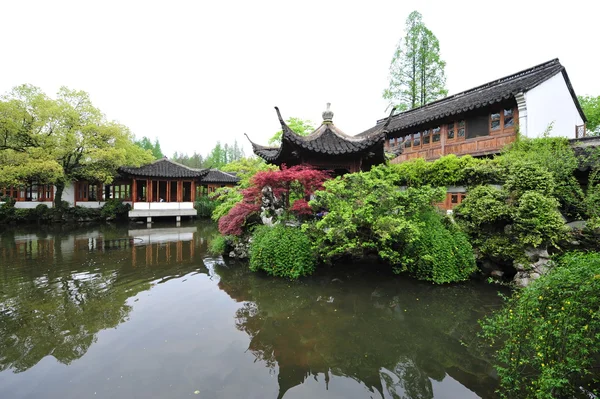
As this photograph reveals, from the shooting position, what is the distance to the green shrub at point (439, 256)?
6129mm

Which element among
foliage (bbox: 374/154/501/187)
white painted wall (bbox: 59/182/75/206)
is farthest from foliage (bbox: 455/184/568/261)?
white painted wall (bbox: 59/182/75/206)

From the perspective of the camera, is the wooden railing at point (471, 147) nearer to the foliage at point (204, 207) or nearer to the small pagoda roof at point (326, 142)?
the small pagoda roof at point (326, 142)

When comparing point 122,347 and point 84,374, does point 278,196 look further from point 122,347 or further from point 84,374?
point 84,374

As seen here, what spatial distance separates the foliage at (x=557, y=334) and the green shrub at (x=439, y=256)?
3176 mm

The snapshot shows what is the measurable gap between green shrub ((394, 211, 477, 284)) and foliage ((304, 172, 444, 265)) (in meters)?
0.27

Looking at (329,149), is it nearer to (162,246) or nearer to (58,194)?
(162,246)

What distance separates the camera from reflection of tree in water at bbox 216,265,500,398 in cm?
339

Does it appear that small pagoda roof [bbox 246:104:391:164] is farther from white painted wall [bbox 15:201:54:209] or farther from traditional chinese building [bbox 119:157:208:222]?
white painted wall [bbox 15:201:54:209]

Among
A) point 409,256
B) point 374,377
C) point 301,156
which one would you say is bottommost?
point 374,377

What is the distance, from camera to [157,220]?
763 inches

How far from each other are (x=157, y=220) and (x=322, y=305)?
17648 millimetres

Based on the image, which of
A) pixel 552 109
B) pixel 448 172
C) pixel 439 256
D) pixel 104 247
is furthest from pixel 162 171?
pixel 552 109

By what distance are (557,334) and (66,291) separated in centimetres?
824

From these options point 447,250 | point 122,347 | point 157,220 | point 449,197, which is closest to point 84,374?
point 122,347
